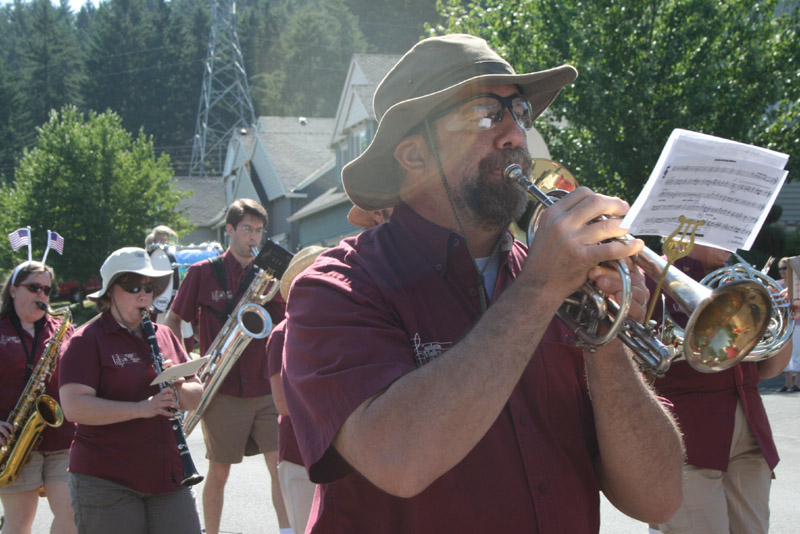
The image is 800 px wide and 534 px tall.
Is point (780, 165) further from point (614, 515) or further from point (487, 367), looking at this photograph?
point (614, 515)

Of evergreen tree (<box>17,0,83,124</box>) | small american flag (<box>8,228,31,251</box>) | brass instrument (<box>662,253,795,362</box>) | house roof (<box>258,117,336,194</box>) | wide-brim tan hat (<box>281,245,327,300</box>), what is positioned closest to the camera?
brass instrument (<box>662,253,795,362</box>)

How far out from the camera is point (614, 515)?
23.0ft

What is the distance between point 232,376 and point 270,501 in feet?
5.67

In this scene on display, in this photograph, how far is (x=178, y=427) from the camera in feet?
15.7

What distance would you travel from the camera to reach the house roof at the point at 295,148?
36.8 metres

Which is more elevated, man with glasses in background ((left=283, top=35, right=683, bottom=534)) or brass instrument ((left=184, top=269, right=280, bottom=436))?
man with glasses in background ((left=283, top=35, right=683, bottom=534))

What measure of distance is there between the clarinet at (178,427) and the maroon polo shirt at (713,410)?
262 cm

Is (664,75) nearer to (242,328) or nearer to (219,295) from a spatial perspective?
(219,295)

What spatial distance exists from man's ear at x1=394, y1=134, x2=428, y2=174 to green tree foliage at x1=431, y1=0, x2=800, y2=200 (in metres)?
14.2

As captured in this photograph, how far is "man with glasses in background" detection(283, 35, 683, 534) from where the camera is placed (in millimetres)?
1826

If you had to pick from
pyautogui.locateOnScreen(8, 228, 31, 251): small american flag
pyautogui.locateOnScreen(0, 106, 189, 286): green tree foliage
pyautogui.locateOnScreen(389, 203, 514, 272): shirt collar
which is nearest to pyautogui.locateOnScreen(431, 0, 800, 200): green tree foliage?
pyautogui.locateOnScreen(8, 228, 31, 251): small american flag

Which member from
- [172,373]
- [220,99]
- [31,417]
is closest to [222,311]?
[31,417]

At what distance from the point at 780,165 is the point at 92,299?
407 centimetres

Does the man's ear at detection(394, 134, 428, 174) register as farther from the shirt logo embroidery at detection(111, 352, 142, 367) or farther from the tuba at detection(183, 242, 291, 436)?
the tuba at detection(183, 242, 291, 436)
